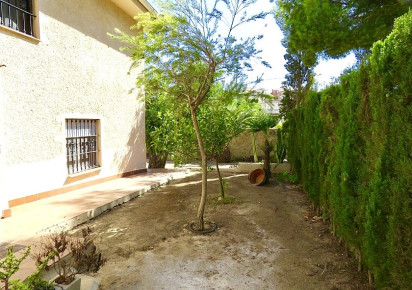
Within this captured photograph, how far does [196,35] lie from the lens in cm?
482

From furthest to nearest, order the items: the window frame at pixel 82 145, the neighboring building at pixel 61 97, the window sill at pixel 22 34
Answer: the window frame at pixel 82 145
the neighboring building at pixel 61 97
the window sill at pixel 22 34

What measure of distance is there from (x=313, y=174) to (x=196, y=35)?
157 inches

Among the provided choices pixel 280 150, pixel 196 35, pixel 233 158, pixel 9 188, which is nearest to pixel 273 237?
pixel 196 35

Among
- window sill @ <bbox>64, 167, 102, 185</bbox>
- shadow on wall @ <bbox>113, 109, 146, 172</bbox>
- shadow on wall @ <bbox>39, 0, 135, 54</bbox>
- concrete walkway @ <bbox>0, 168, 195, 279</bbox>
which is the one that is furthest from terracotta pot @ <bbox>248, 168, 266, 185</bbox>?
shadow on wall @ <bbox>39, 0, 135, 54</bbox>

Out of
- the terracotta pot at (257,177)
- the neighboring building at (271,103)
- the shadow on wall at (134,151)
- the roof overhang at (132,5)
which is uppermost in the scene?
the roof overhang at (132,5)

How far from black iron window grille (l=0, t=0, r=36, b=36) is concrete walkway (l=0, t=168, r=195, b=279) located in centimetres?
426

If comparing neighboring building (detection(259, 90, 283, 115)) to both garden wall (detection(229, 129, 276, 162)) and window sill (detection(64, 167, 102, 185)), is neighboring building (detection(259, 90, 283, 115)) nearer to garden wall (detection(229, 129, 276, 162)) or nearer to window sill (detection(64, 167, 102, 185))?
garden wall (detection(229, 129, 276, 162))

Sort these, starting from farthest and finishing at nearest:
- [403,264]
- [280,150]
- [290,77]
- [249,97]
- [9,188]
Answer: [290,77], [280,150], [9,188], [249,97], [403,264]

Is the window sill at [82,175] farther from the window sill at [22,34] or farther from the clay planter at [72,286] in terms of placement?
the clay planter at [72,286]

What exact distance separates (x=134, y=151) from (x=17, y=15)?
6.06 metres

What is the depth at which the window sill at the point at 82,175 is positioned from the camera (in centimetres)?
784

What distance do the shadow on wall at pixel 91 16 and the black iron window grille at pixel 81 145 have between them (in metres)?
2.86

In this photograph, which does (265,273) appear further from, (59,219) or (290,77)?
(290,77)

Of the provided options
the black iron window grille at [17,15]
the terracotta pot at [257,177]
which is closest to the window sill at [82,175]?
the black iron window grille at [17,15]
